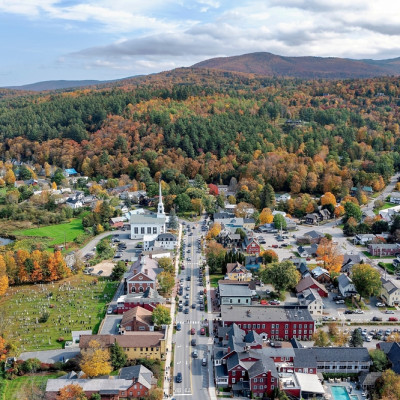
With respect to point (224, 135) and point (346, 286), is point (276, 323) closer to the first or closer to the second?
point (346, 286)

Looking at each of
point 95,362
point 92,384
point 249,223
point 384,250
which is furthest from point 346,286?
point 92,384

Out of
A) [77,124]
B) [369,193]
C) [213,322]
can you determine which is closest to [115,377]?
[213,322]

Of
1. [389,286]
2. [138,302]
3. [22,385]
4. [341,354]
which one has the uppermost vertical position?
[138,302]

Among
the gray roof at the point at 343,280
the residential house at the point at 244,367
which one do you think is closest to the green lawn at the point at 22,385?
the residential house at the point at 244,367

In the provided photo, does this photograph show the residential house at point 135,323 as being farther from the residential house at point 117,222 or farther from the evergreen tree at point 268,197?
the evergreen tree at point 268,197

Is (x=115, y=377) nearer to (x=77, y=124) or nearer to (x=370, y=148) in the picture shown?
(x=370, y=148)

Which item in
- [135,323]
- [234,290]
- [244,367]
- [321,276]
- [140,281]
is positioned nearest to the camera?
[244,367]
